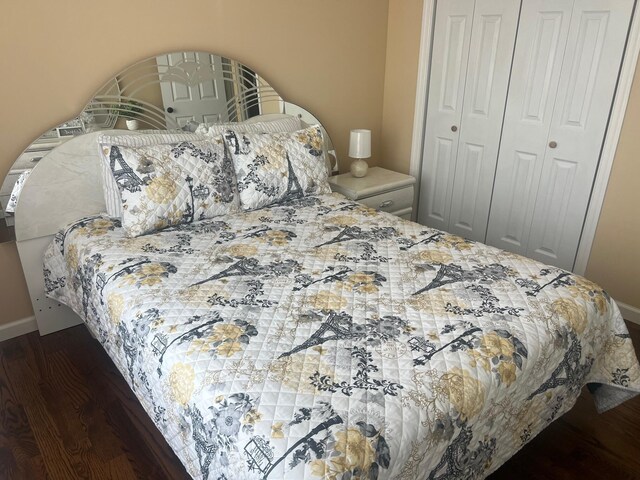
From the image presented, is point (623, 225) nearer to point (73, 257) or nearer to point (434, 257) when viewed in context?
point (434, 257)

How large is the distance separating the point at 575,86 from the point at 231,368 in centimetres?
230

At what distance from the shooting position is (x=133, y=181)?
78.1 inches

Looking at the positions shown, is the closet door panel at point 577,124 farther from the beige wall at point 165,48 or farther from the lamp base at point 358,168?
the beige wall at point 165,48

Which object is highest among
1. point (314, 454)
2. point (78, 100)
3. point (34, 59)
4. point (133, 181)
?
point (34, 59)

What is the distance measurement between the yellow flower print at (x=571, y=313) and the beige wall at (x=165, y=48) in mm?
2023

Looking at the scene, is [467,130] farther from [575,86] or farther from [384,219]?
[384,219]

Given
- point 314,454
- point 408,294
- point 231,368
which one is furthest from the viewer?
point 408,294

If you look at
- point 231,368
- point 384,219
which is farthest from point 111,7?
point 231,368

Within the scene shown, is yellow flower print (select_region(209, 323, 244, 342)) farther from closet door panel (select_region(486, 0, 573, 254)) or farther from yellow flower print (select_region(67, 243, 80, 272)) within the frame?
closet door panel (select_region(486, 0, 573, 254))

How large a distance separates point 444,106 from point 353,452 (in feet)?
8.54

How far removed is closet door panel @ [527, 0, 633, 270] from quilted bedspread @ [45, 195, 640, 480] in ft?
3.38

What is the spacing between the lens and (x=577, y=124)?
2.48 meters

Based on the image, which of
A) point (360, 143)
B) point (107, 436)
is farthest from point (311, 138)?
point (107, 436)

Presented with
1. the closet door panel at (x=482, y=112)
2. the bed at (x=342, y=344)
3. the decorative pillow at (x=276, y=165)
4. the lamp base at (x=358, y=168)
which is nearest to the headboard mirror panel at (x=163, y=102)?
the decorative pillow at (x=276, y=165)
